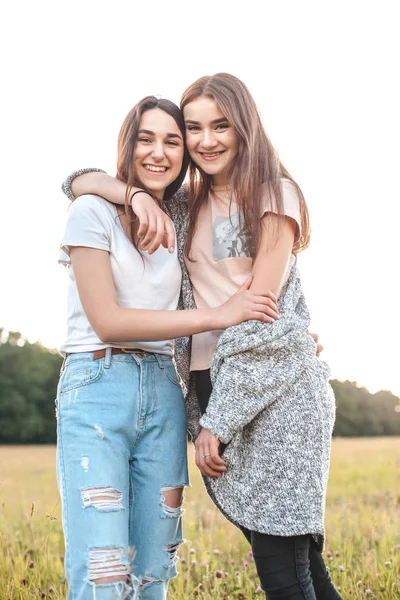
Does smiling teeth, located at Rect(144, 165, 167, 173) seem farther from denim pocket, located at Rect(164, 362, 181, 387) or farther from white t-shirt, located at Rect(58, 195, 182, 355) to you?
denim pocket, located at Rect(164, 362, 181, 387)

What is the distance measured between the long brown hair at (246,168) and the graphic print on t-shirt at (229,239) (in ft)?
0.09

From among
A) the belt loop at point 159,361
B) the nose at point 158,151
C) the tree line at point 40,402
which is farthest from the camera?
the tree line at point 40,402

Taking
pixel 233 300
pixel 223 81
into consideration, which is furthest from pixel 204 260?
pixel 223 81

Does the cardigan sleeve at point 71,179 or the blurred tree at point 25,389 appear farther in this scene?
the blurred tree at point 25,389

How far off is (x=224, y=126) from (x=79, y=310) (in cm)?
92

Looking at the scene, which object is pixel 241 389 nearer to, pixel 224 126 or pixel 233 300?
pixel 233 300

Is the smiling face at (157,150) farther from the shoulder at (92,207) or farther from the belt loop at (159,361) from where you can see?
the belt loop at (159,361)

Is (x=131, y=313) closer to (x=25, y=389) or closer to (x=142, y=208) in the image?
(x=142, y=208)


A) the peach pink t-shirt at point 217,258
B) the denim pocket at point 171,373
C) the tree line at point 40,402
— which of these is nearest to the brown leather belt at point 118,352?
the denim pocket at point 171,373

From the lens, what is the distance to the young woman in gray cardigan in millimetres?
2645

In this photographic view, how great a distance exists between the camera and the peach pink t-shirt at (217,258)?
2830 mm

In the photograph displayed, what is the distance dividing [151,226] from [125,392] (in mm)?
604

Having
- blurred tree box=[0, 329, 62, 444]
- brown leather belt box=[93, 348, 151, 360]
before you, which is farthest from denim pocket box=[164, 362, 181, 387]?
blurred tree box=[0, 329, 62, 444]

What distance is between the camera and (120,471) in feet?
8.54
